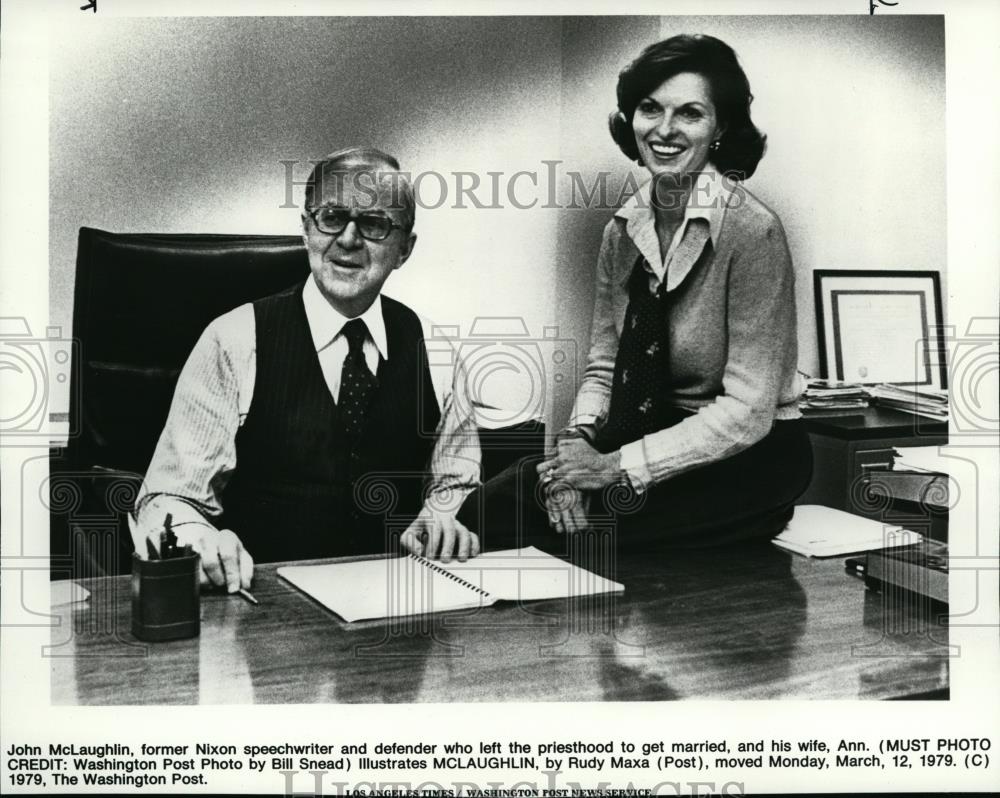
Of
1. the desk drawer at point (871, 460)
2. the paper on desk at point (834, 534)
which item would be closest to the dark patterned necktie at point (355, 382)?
the paper on desk at point (834, 534)

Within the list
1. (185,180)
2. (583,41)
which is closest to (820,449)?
(583,41)

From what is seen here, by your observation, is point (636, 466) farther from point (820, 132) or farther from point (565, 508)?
point (820, 132)

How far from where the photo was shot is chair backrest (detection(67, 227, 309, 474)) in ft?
6.18

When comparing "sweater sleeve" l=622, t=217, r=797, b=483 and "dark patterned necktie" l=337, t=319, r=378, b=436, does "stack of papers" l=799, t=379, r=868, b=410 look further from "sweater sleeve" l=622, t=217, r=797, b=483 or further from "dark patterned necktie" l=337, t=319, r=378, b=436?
"dark patterned necktie" l=337, t=319, r=378, b=436

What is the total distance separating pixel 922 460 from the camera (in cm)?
198

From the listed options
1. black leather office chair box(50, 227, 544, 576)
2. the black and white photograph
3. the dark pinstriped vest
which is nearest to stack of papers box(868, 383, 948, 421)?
the black and white photograph

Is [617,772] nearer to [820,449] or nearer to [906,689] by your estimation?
[906,689]

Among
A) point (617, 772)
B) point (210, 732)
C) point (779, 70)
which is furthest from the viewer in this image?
point (779, 70)

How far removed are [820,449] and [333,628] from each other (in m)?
1.06

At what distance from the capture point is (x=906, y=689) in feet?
4.99

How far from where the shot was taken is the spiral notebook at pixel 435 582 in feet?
5.26

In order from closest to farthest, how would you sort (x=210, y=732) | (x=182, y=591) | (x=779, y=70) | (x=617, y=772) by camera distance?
(x=182, y=591), (x=210, y=732), (x=617, y=772), (x=779, y=70)

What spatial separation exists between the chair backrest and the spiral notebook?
48cm

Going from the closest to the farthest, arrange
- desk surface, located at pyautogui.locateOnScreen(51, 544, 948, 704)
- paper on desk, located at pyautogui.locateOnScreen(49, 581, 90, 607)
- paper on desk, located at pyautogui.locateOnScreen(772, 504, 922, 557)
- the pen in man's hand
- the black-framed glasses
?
desk surface, located at pyautogui.locateOnScreen(51, 544, 948, 704)
the pen in man's hand
paper on desk, located at pyautogui.locateOnScreen(49, 581, 90, 607)
paper on desk, located at pyautogui.locateOnScreen(772, 504, 922, 557)
the black-framed glasses
